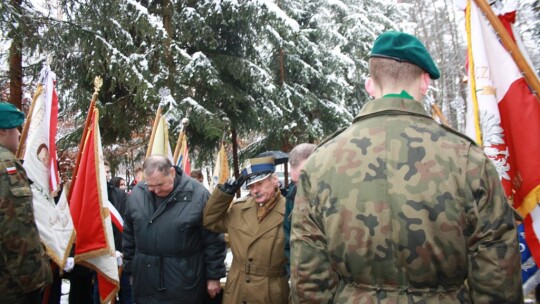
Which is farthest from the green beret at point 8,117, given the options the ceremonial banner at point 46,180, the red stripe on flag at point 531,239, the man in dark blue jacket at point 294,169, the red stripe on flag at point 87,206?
the red stripe on flag at point 531,239

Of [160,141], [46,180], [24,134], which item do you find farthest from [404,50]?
[160,141]

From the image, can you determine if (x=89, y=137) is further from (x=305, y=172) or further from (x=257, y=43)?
(x=257, y=43)

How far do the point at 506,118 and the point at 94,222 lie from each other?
12.9 feet

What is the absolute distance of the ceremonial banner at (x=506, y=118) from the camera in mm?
2658

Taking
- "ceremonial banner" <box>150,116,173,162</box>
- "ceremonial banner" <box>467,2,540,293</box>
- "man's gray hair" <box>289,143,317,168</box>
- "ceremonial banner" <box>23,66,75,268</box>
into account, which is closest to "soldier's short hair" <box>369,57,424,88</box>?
"ceremonial banner" <box>467,2,540,293</box>

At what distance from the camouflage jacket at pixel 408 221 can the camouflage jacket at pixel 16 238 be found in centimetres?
216

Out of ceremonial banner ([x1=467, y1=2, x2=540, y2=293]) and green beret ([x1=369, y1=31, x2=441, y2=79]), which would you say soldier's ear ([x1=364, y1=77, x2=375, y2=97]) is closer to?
green beret ([x1=369, y1=31, x2=441, y2=79])

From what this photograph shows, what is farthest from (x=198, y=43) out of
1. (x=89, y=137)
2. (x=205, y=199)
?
(x=205, y=199)

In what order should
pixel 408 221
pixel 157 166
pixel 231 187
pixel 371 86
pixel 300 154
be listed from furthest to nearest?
1. pixel 157 166
2. pixel 231 187
3. pixel 300 154
4. pixel 371 86
5. pixel 408 221

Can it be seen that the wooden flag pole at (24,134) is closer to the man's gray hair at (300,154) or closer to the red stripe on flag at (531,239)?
the man's gray hair at (300,154)

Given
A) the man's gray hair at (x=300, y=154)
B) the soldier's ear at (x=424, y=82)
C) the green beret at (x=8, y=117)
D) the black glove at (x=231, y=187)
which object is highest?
the green beret at (x=8, y=117)

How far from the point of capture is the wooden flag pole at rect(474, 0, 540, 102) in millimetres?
2809

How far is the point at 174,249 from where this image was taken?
13.1 ft

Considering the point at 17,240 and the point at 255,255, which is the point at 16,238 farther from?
the point at 255,255
